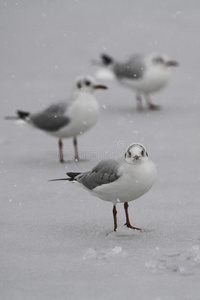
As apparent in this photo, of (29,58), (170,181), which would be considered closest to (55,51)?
(29,58)

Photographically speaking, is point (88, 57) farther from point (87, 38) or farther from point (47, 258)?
point (47, 258)

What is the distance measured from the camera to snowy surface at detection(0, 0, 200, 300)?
17.6 ft

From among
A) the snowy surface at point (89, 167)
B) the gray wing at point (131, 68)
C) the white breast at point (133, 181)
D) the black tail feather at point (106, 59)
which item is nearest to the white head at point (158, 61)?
the gray wing at point (131, 68)

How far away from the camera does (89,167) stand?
9.12 m

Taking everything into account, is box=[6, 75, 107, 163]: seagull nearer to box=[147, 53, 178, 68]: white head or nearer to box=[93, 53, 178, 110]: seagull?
box=[93, 53, 178, 110]: seagull

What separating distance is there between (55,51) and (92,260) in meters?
12.1

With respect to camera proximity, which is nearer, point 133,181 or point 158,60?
point 133,181

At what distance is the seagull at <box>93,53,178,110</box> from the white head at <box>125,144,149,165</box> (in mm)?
6574

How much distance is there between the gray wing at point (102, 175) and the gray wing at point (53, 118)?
2627 mm

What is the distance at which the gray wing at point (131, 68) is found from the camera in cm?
1277

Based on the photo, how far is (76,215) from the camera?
7094mm

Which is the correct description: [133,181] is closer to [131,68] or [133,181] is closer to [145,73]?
[145,73]

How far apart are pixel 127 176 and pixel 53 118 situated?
132 inches

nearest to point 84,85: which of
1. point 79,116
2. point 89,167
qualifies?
point 79,116
